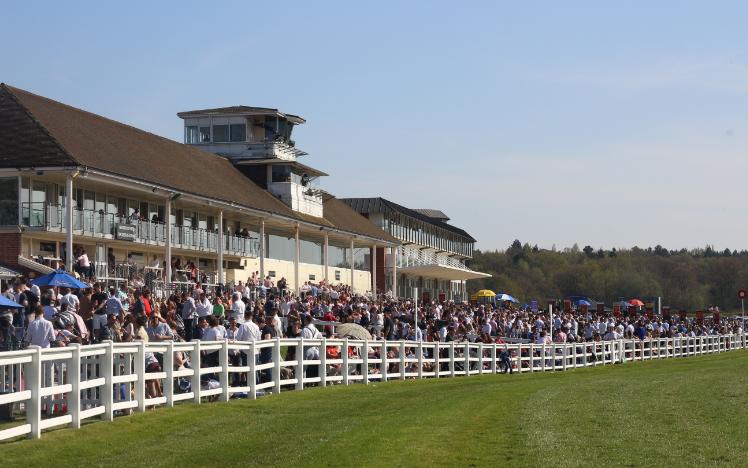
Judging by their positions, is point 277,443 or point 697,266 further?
point 697,266

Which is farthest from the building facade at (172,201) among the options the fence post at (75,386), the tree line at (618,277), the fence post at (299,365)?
the tree line at (618,277)

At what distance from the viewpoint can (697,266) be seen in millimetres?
155125

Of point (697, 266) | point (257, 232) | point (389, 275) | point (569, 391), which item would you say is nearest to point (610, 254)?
point (697, 266)

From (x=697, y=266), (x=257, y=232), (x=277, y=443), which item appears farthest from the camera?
(x=697, y=266)

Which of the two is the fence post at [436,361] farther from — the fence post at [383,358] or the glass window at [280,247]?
the glass window at [280,247]

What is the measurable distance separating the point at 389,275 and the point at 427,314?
33481 mm

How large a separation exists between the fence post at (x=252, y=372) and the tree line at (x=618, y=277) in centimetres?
11008

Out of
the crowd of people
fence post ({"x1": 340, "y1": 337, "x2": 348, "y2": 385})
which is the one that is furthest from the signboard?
fence post ({"x1": 340, "y1": 337, "x2": 348, "y2": 385})

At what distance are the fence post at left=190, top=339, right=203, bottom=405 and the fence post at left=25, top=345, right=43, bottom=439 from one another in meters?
4.48

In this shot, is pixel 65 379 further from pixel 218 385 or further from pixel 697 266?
pixel 697 266

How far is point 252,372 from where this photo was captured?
65.2ft

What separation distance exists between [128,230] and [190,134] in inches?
834

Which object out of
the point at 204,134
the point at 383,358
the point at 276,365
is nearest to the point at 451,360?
the point at 383,358

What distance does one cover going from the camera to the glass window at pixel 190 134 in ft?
197
